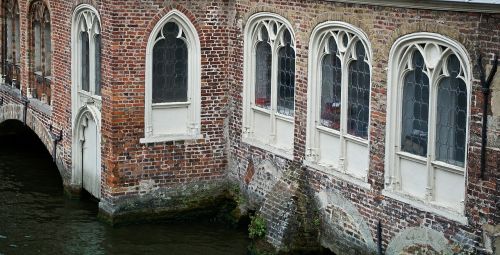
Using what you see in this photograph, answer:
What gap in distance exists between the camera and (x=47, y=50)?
2241 cm

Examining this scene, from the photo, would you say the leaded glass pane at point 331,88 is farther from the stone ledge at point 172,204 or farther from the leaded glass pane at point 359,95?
the stone ledge at point 172,204

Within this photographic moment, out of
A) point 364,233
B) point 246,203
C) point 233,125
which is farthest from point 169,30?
point 364,233

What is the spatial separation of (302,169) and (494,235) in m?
4.48

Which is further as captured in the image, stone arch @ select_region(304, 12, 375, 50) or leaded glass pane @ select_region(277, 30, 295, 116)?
leaded glass pane @ select_region(277, 30, 295, 116)

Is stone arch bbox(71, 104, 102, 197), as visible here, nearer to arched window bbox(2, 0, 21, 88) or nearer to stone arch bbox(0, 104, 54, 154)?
stone arch bbox(0, 104, 54, 154)

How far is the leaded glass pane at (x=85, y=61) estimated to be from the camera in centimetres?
1994

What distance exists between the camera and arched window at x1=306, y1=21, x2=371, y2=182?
16.0 meters

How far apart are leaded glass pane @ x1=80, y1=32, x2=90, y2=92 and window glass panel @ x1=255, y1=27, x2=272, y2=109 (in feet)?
10.9

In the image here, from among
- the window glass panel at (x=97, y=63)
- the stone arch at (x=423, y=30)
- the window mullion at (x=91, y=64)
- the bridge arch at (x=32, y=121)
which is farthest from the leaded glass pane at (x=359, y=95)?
the bridge arch at (x=32, y=121)

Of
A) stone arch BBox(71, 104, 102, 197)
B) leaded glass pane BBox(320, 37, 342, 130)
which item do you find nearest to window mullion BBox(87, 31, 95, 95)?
stone arch BBox(71, 104, 102, 197)

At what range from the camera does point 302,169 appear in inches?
681

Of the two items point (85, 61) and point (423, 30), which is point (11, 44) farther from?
point (423, 30)

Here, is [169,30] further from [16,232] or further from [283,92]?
[16,232]

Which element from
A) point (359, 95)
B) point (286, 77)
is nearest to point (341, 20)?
point (359, 95)
